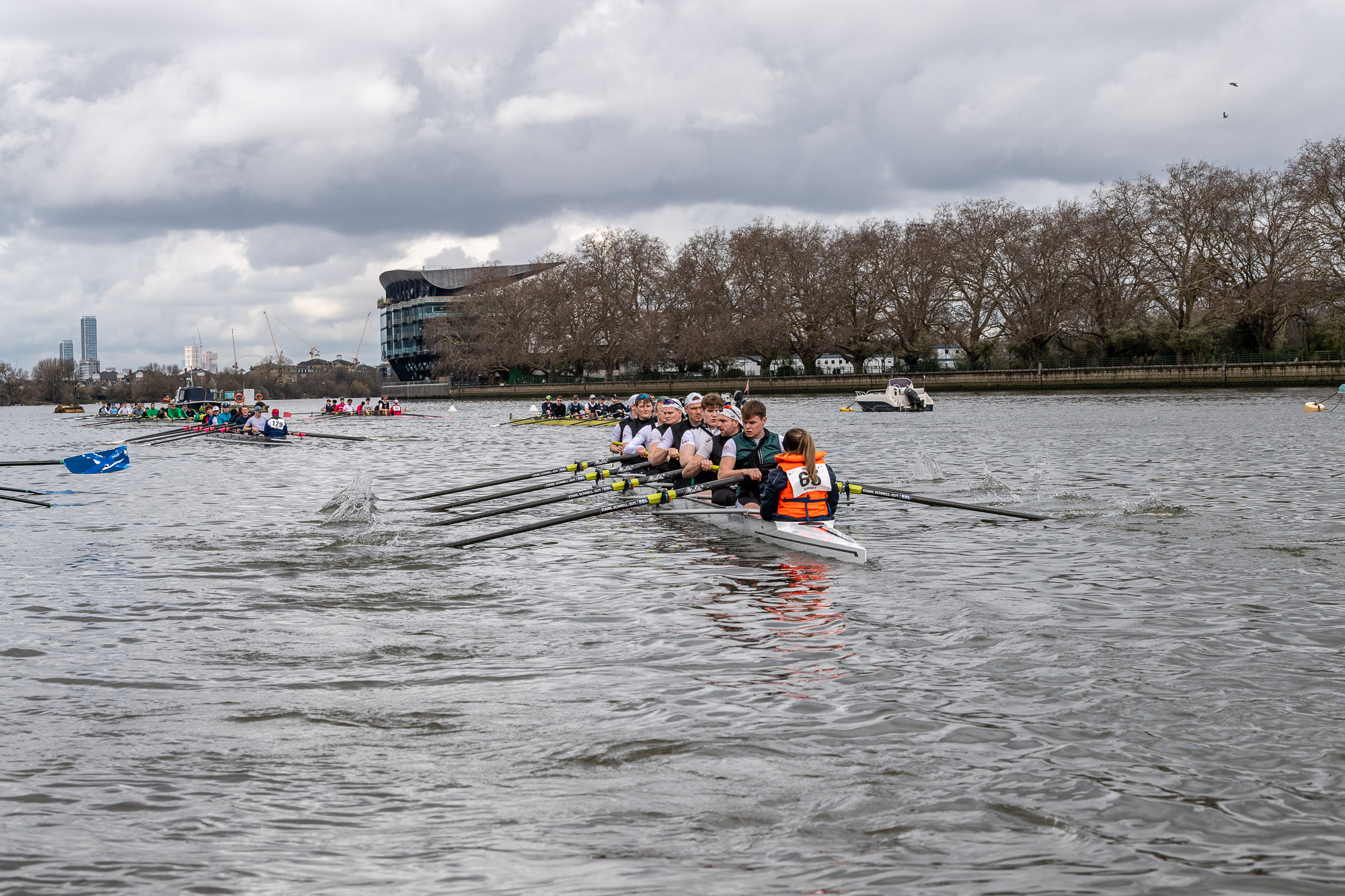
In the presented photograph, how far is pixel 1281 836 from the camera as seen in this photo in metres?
4.70

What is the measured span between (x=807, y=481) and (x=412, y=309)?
475ft

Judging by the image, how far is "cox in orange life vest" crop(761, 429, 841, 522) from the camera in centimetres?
1135

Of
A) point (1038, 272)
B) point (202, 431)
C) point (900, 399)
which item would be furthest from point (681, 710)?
point (1038, 272)

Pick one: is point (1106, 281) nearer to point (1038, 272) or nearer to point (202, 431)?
point (1038, 272)

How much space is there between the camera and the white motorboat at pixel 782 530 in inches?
445

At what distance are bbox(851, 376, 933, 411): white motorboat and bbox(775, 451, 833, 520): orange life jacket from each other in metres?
44.4

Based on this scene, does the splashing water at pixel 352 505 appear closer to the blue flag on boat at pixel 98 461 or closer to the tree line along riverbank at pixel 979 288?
the blue flag on boat at pixel 98 461

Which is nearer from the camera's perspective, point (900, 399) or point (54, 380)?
point (900, 399)

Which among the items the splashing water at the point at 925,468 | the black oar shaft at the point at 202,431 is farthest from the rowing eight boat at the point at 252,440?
the splashing water at the point at 925,468

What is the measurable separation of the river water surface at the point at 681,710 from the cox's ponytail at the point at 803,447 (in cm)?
96

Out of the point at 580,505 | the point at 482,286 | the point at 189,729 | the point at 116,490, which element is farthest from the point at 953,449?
the point at 482,286

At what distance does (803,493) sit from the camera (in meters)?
11.6

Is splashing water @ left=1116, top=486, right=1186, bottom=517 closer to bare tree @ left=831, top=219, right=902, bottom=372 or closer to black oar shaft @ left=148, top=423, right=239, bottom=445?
black oar shaft @ left=148, top=423, right=239, bottom=445

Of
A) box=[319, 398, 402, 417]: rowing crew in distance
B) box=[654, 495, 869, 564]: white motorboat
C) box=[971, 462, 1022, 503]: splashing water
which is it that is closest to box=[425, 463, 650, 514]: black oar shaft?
box=[654, 495, 869, 564]: white motorboat
